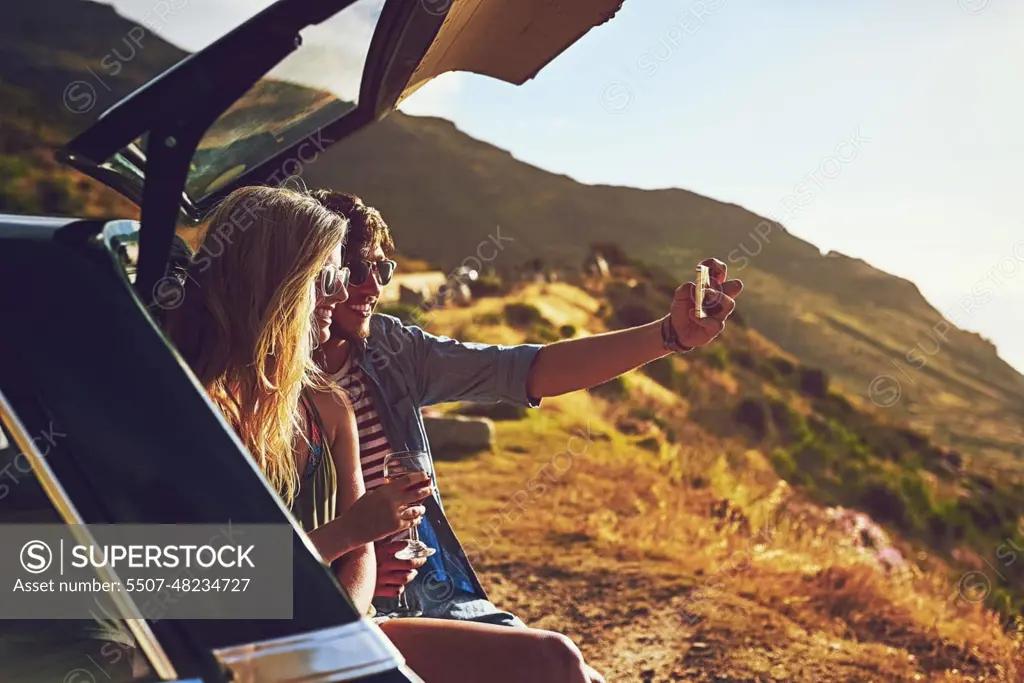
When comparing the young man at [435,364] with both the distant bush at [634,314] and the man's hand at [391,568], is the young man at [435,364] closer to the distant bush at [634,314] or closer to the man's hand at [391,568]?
the man's hand at [391,568]

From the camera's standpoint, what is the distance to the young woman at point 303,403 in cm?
145

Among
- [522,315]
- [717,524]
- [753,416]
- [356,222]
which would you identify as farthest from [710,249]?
[356,222]

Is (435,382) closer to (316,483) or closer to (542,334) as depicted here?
(316,483)

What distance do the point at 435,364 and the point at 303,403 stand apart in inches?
21.5

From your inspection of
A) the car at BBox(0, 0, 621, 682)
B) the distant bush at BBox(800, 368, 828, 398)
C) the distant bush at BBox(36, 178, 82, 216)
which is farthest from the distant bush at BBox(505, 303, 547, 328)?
the car at BBox(0, 0, 621, 682)

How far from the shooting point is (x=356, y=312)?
2137 mm

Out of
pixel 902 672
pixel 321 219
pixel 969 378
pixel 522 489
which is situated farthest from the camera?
pixel 969 378

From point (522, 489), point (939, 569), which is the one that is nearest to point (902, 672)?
point (939, 569)

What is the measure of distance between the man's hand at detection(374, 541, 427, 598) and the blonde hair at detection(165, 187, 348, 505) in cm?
24

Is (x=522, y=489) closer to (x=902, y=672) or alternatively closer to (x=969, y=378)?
(x=902, y=672)

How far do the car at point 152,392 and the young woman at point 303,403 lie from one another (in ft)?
0.81

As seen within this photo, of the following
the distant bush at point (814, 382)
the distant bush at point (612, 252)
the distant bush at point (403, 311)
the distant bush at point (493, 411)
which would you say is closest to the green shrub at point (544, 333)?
the distant bush at point (493, 411)

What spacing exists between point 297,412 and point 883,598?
5.23 metres

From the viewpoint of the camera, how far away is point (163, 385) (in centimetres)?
103
